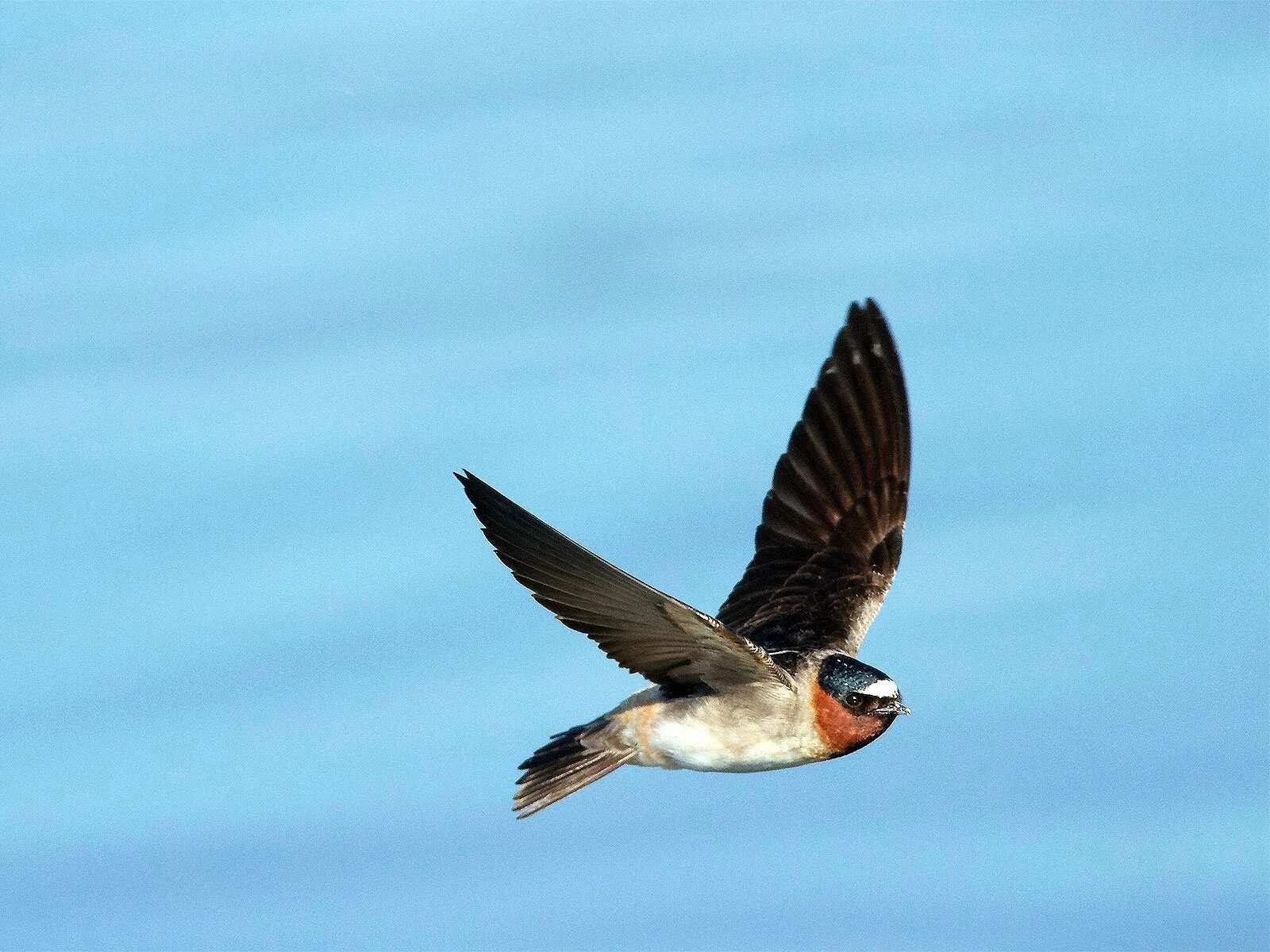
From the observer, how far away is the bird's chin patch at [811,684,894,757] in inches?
317

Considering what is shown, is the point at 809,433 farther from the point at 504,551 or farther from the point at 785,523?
the point at 504,551

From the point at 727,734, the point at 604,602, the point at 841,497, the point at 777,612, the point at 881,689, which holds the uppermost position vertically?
the point at 841,497

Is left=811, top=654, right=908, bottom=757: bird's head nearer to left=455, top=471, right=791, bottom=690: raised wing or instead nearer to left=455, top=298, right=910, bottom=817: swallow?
left=455, top=298, right=910, bottom=817: swallow

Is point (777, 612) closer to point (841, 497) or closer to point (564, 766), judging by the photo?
point (841, 497)

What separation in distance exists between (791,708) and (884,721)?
0.35 m

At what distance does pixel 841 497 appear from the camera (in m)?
9.48

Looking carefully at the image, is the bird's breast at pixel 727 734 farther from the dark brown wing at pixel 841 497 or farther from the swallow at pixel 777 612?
the dark brown wing at pixel 841 497

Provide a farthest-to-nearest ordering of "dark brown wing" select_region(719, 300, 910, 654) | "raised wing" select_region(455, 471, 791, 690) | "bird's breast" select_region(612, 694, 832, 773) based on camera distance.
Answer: "dark brown wing" select_region(719, 300, 910, 654) → "bird's breast" select_region(612, 694, 832, 773) → "raised wing" select_region(455, 471, 791, 690)

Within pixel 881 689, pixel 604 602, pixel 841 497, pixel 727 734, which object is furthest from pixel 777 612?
pixel 604 602

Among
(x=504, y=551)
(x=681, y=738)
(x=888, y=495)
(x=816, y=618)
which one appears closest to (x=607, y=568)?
(x=504, y=551)

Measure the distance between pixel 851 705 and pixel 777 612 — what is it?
1077 millimetres

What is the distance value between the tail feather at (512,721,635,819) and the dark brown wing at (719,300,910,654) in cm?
103

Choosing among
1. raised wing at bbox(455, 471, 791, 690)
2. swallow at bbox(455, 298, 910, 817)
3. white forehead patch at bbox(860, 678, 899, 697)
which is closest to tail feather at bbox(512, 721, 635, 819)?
swallow at bbox(455, 298, 910, 817)

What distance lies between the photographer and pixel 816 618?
29.5 feet
